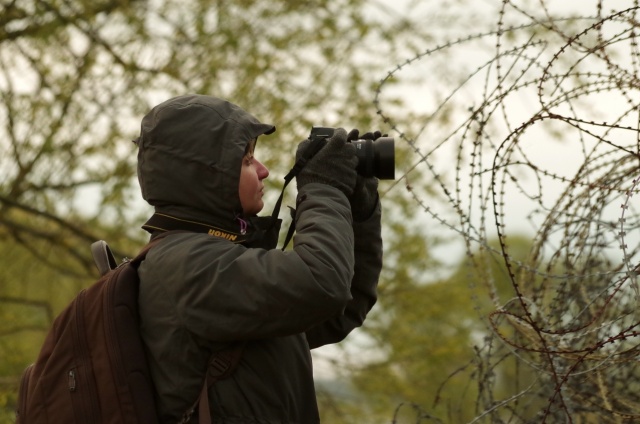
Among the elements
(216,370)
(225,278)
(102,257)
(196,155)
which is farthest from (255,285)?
(102,257)

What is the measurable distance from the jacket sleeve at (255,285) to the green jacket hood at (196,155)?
0.13 m

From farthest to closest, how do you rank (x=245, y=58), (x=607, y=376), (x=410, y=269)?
1. (x=410, y=269)
2. (x=245, y=58)
3. (x=607, y=376)

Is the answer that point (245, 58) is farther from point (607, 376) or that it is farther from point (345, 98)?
point (607, 376)

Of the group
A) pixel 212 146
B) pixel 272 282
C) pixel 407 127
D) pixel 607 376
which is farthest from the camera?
pixel 407 127

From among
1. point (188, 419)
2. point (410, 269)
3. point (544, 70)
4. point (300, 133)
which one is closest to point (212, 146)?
point (188, 419)

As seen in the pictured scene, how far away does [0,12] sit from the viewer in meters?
6.71

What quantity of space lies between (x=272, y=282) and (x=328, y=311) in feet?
0.45

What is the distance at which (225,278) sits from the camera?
2336mm

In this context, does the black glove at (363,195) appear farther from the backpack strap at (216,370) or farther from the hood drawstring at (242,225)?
the backpack strap at (216,370)

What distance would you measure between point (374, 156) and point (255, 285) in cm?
52

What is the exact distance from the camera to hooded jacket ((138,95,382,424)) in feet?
7.64

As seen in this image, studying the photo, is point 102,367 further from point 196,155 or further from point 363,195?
point 363,195

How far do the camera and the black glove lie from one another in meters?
0.03

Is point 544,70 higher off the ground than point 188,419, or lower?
higher
